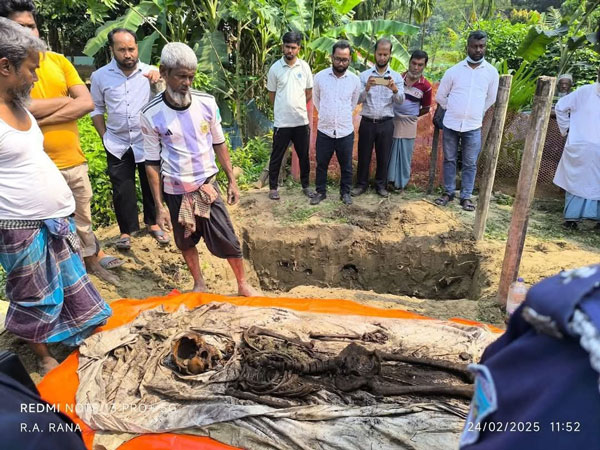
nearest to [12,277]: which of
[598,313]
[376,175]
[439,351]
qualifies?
[439,351]

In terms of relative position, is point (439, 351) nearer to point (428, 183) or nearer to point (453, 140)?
point (453, 140)

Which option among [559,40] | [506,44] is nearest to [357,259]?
[559,40]

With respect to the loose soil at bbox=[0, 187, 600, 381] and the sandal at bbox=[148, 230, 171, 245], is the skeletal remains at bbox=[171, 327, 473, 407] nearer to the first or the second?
the loose soil at bbox=[0, 187, 600, 381]

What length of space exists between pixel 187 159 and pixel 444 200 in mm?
3676

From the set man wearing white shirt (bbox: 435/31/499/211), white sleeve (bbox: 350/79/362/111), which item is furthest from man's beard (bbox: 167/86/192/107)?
man wearing white shirt (bbox: 435/31/499/211)

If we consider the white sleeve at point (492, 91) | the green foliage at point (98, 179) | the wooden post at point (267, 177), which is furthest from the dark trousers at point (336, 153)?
the green foliage at point (98, 179)

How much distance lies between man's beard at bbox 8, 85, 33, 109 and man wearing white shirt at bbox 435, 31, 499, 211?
15.0 feet

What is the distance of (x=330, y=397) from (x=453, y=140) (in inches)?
163

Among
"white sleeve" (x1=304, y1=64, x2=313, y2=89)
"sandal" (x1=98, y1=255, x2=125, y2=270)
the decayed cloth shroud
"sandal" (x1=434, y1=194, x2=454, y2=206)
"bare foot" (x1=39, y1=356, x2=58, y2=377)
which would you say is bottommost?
"bare foot" (x1=39, y1=356, x2=58, y2=377)

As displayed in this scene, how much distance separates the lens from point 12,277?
2.47 m

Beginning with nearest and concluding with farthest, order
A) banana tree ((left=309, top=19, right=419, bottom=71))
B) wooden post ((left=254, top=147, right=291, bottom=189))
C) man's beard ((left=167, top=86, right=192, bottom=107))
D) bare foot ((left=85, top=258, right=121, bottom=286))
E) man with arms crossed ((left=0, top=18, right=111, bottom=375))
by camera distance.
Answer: man with arms crossed ((left=0, top=18, right=111, bottom=375)), man's beard ((left=167, top=86, right=192, bottom=107)), bare foot ((left=85, top=258, right=121, bottom=286)), wooden post ((left=254, top=147, right=291, bottom=189)), banana tree ((left=309, top=19, right=419, bottom=71))

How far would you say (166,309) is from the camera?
3.24 metres

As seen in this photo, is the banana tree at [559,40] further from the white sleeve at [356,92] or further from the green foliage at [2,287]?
the green foliage at [2,287]

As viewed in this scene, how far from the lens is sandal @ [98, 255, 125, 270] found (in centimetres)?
405
